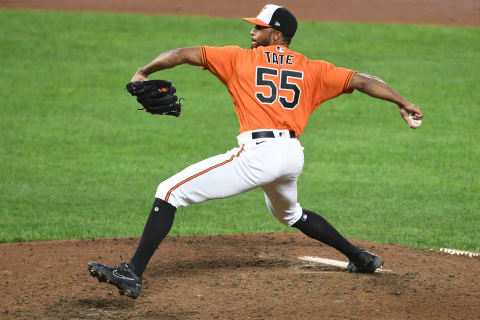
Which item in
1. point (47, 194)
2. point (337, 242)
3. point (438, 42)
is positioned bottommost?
point (47, 194)

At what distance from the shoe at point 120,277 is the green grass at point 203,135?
8.52ft

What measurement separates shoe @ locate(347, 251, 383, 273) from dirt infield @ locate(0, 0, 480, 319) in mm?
70

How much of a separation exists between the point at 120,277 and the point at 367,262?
6.04ft

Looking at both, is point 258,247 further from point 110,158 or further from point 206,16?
point 206,16

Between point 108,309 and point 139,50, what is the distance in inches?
444

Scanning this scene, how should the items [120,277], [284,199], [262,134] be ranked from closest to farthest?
[120,277] → [262,134] → [284,199]

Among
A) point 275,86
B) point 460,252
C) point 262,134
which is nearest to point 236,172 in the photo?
point 262,134

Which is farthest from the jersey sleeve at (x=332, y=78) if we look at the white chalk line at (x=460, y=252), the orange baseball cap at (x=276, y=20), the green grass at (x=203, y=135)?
the green grass at (x=203, y=135)

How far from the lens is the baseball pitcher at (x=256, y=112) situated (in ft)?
16.6

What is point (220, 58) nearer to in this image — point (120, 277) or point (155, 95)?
point (155, 95)

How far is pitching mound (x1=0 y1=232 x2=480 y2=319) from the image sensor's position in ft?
15.9

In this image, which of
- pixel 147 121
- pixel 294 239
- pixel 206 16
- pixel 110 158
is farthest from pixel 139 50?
pixel 294 239

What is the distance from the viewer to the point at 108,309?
4949 millimetres

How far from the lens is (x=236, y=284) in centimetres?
537
